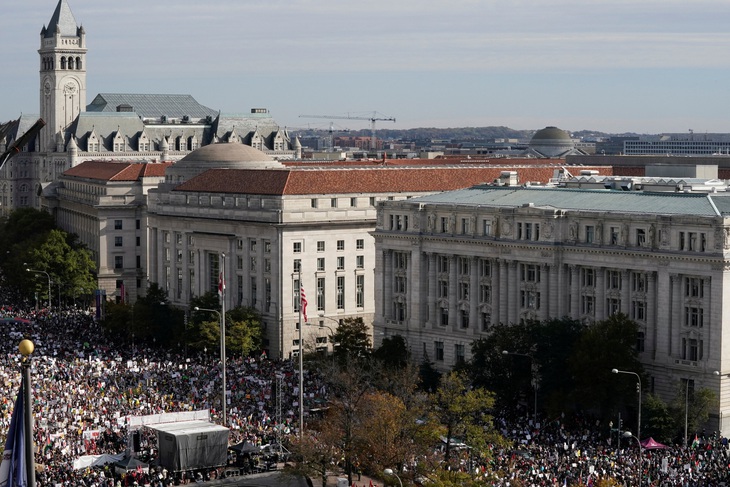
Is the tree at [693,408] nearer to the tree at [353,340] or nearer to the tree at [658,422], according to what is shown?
the tree at [658,422]

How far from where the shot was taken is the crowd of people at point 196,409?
94.9 m

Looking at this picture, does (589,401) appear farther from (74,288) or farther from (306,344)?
(74,288)

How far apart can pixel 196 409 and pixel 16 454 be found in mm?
63941

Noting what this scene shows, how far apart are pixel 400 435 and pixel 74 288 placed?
357ft

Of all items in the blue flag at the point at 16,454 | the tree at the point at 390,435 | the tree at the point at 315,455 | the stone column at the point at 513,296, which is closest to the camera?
the blue flag at the point at 16,454

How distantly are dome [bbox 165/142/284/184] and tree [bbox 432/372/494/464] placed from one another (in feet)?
294

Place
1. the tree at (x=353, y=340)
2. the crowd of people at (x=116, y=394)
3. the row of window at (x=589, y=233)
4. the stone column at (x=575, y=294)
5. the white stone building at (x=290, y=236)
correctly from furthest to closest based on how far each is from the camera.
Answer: the white stone building at (x=290, y=236) < the tree at (x=353, y=340) < the stone column at (x=575, y=294) < the row of window at (x=589, y=233) < the crowd of people at (x=116, y=394)

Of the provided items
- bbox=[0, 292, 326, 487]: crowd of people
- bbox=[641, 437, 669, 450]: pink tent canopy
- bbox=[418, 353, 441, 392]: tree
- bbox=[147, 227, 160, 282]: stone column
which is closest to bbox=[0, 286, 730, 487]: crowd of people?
bbox=[0, 292, 326, 487]: crowd of people

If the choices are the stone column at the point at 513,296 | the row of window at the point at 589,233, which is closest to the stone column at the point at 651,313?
the row of window at the point at 589,233

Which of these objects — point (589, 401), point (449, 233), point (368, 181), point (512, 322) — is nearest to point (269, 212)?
point (368, 181)

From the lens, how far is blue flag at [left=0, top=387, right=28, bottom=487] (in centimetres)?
5328

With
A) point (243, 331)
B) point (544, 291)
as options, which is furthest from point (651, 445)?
point (243, 331)

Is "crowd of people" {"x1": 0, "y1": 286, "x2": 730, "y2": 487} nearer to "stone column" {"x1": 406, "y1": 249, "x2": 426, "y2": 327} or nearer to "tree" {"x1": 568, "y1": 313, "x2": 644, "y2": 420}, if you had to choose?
"tree" {"x1": 568, "y1": 313, "x2": 644, "y2": 420}

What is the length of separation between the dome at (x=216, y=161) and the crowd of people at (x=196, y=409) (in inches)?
1440
